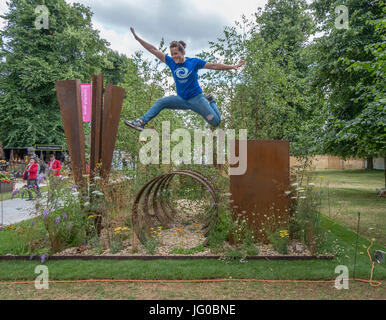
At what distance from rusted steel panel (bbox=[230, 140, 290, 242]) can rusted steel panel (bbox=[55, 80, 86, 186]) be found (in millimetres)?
2986

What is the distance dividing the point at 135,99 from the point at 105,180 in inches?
136

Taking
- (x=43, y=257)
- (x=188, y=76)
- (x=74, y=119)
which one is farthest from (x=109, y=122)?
(x=43, y=257)

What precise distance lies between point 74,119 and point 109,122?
0.67 meters

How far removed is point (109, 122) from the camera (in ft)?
19.0

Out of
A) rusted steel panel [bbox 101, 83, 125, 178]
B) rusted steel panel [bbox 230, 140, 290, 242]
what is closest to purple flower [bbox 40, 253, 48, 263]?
rusted steel panel [bbox 101, 83, 125, 178]

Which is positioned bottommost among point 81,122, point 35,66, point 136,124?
point 136,124

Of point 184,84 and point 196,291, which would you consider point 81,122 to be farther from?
point 196,291

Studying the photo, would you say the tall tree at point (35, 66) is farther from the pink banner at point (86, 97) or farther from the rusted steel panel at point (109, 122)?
the rusted steel panel at point (109, 122)

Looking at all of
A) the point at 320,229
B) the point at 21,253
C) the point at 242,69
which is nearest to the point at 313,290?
the point at 320,229

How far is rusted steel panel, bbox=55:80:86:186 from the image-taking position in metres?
5.65

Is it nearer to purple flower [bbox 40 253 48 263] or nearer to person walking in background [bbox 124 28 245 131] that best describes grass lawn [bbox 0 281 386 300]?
purple flower [bbox 40 253 48 263]

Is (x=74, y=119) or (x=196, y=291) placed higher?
(x=74, y=119)
